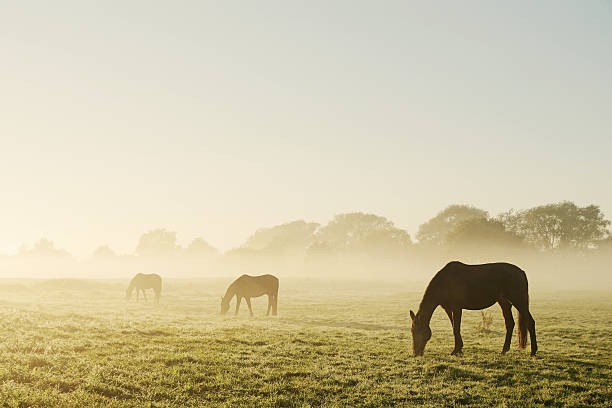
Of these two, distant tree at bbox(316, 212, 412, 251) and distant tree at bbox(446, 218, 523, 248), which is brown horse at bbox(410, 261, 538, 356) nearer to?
distant tree at bbox(446, 218, 523, 248)

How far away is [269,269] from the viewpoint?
119 meters

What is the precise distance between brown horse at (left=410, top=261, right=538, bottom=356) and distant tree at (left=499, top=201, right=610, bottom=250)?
8828 cm

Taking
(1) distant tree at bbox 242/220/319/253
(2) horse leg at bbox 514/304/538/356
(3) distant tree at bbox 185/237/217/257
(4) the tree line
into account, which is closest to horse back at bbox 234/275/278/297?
(2) horse leg at bbox 514/304/538/356

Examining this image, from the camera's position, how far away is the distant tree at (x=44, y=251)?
144 m

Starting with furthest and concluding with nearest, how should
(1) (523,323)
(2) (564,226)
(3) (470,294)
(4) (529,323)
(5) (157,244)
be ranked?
(5) (157,244) < (2) (564,226) < (1) (523,323) < (4) (529,323) < (3) (470,294)

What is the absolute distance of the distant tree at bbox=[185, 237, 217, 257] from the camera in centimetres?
15075

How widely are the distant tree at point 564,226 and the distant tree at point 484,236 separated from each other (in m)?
16.6

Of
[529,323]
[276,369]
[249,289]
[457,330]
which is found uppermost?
[529,323]

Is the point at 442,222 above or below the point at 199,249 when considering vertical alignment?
above

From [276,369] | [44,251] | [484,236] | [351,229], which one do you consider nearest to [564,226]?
[484,236]

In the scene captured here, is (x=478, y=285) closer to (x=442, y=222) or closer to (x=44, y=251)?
(x=442, y=222)

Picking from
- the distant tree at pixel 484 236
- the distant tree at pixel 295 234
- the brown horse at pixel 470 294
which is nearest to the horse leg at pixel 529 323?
the brown horse at pixel 470 294

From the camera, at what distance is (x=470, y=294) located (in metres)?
13.7

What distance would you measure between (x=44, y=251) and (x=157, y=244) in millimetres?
38406
